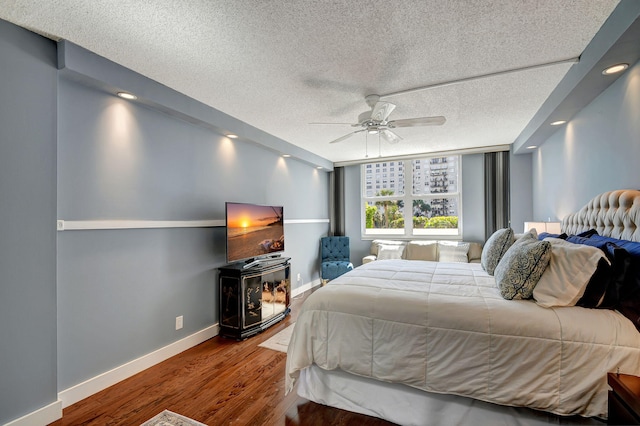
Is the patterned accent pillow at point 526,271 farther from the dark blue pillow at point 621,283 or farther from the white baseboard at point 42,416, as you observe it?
the white baseboard at point 42,416

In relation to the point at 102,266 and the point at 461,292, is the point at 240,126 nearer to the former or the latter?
the point at 102,266

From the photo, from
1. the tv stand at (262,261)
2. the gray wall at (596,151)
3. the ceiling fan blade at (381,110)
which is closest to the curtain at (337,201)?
the tv stand at (262,261)

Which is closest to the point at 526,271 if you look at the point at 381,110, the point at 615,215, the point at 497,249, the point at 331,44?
the point at 615,215

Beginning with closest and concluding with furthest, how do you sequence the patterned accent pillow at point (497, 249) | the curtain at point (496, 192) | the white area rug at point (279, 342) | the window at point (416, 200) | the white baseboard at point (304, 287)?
the patterned accent pillow at point (497, 249) < the white area rug at point (279, 342) < the curtain at point (496, 192) < the white baseboard at point (304, 287) < the window at point (416, 200)

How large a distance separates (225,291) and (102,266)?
A: 4.26 feet

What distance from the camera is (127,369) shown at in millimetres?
2488

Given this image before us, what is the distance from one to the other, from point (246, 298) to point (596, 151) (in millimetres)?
3536

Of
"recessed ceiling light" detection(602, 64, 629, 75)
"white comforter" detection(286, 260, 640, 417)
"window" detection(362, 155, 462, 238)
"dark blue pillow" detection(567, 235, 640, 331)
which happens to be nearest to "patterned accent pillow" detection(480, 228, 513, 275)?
"white comforter" detection(286, 260, 640, 417)

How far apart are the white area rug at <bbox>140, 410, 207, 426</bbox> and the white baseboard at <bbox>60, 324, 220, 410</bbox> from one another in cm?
68

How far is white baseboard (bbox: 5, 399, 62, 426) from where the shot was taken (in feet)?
5.97

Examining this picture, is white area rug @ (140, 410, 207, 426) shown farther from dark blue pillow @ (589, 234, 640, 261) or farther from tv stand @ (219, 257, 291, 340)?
dark blue pillow @ (589, 234, 640, 261)

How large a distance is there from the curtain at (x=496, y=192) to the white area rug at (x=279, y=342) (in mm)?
3814

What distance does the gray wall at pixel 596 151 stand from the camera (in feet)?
6.50

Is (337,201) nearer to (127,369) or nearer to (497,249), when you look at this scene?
(497,249)
